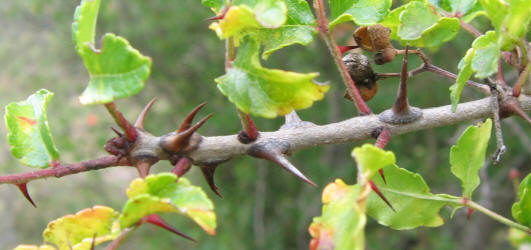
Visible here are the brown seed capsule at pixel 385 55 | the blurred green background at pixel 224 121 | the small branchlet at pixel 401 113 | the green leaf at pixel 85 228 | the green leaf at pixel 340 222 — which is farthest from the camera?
the blurred green background at pixel 224 121

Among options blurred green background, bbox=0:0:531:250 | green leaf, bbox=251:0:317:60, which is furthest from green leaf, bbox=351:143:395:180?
blurred green background, bbox=0:0:531:250

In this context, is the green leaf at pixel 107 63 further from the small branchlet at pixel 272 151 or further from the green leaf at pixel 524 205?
the green leaf at pixel 524 205

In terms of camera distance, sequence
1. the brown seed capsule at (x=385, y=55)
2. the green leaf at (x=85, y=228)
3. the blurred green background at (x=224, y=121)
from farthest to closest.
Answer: the blurred green background at (x=224, y=121) < the brown seed capsule at (x=385, y=55) < the green leaf at (x=85, y=228)

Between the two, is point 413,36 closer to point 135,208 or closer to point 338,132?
point 338,132

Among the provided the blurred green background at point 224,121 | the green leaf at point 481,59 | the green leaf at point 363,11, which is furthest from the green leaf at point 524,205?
the blurred green background at point 224,121

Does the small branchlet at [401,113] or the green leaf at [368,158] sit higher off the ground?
the green leaf at [368,158]

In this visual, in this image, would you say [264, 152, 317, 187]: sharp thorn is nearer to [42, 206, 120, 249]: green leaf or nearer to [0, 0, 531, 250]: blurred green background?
[42, 206, 120, 249]: green leaf

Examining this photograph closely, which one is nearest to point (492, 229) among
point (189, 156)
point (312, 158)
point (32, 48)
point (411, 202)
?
point (312, 158)

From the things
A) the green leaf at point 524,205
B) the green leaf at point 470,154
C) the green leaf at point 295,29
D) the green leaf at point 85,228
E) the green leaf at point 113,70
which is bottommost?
the green leaf at point 524,205
